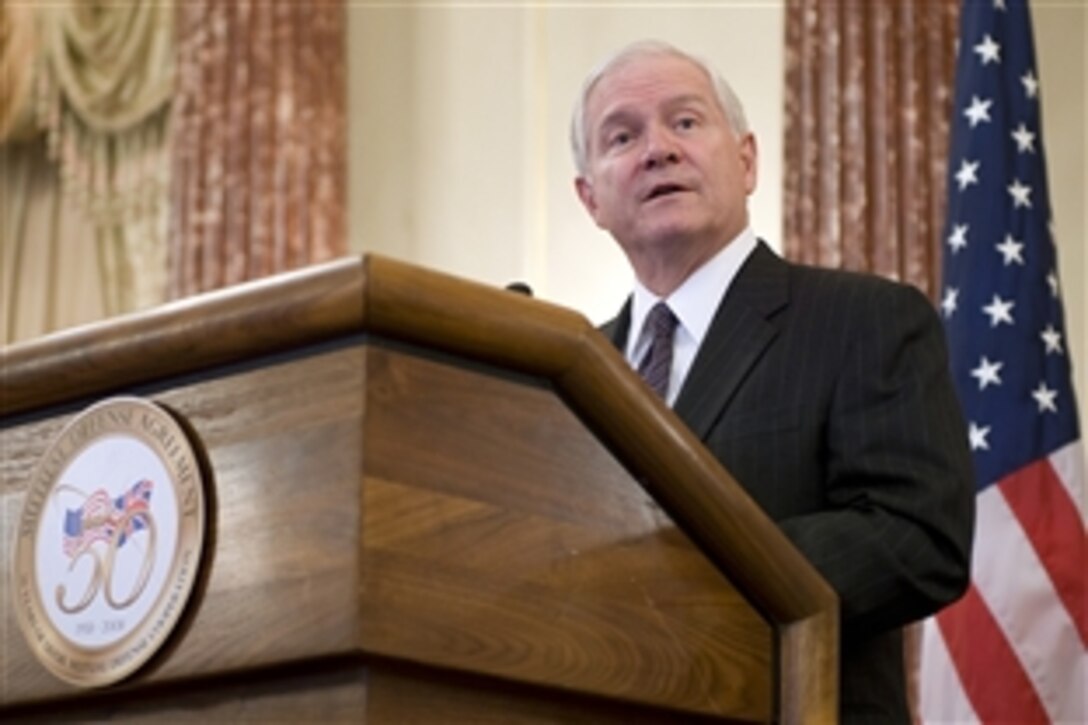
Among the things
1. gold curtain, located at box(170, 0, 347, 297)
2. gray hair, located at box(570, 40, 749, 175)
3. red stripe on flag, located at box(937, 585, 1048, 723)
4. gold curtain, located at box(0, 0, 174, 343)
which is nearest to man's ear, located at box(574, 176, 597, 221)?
gray hair, located at box(570, 40, 749, 175)

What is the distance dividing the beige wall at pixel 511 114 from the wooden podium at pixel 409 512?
3.82m

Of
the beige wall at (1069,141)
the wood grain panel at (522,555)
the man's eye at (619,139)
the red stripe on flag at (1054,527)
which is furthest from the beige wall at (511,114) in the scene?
the wood grain panel at (522,555)

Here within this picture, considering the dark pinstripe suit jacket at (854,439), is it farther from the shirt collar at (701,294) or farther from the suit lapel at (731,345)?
the shirt collar at (701,294)

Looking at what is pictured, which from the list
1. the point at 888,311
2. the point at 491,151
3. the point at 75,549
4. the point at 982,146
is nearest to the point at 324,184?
the point at 491,151

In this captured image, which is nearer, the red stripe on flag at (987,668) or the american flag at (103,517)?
the american flag at (103,517)

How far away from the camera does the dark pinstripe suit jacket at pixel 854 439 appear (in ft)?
7.95

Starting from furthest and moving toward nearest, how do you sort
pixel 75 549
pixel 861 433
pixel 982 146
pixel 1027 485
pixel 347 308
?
pixel 982 146 < pixel 1027 485 < pixel 861 433 < pixel 75 549 < pixel 347 308

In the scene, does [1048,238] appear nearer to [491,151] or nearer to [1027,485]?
[1027,485]

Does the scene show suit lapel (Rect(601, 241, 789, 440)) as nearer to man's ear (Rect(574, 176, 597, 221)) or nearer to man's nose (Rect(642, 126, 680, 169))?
man's nose (Rect(642, 126, 680, 169))

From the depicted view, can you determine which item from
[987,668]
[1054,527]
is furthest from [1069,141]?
[987,668]

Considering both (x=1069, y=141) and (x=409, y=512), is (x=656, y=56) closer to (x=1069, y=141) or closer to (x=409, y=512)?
(x=409, y=512)

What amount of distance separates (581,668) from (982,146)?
127 inches

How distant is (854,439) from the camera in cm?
255

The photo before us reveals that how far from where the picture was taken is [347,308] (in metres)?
1.89
